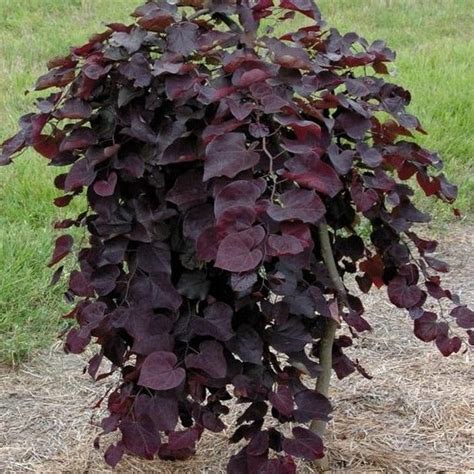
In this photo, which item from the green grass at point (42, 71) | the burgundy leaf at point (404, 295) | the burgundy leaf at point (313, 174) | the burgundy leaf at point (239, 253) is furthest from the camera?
the green grass at point (42, 71)

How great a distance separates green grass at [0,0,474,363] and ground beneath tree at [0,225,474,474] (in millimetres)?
266

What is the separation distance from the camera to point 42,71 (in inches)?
278

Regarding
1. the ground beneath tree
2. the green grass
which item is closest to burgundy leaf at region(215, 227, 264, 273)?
the ground beneath tree

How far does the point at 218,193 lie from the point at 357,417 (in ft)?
4.46

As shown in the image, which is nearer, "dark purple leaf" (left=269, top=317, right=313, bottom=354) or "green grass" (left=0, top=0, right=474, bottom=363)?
"dark purple leaf" (left=269, top=317, right=313, bottom=354)

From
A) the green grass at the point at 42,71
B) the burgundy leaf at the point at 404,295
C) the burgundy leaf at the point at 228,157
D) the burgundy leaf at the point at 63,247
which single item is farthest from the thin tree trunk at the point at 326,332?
the green grass at the point at 42,71

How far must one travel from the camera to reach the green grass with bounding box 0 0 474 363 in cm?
369

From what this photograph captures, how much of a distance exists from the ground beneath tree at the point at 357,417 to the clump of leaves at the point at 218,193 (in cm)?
49

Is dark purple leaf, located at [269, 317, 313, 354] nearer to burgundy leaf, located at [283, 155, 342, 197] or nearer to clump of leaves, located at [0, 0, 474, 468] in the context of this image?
clump of leaves, located at [0, 0, 474, 468]

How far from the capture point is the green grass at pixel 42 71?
3.69m

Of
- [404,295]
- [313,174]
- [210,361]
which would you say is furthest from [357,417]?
[313,174]

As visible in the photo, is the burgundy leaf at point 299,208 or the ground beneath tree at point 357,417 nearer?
the burgundy leaf at point 299,208

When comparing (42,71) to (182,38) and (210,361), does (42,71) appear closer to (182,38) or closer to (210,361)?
(182,38)

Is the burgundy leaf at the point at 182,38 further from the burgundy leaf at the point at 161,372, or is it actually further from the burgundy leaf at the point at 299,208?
the burgundy leaf at the point at 161,372
